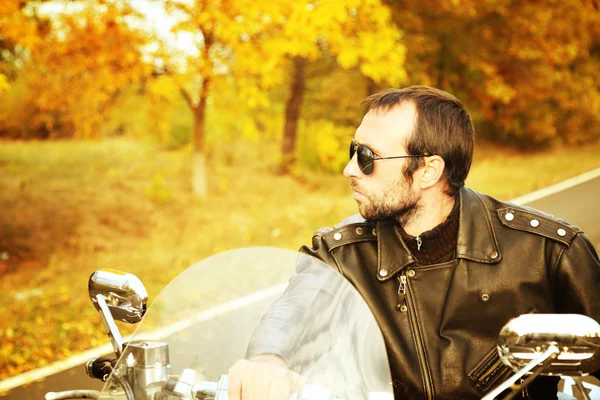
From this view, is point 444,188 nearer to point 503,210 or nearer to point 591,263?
point 503,210

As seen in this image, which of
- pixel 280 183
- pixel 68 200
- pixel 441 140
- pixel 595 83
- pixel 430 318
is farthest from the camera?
pixel 595 83

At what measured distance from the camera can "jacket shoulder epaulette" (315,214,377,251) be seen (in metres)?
2.34

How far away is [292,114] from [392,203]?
9.98 meters

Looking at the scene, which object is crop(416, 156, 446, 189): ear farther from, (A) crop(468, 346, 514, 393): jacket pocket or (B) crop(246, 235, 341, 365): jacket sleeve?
(B) crop(246, 235, 341, 365): jacket sleeve

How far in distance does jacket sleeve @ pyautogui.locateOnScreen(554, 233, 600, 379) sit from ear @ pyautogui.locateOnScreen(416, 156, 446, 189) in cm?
47

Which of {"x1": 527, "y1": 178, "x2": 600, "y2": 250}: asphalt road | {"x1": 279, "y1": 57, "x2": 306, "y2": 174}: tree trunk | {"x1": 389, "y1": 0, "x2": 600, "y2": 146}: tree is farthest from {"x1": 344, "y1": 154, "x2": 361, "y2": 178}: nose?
{"x1": 389, "y1": 0, "x2": 600, "y2": 146}: tree

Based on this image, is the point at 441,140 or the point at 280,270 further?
the point at 441,140

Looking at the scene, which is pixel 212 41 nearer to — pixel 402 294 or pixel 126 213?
pixel 126 213

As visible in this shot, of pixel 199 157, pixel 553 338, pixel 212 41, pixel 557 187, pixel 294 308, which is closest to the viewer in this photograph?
pixel 553 338

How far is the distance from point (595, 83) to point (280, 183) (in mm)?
7245

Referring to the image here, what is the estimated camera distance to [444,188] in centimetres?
242

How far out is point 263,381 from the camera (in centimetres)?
139

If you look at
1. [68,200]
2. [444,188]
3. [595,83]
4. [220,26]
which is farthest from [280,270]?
[595,83]

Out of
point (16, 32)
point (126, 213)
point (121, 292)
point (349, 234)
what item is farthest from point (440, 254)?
point (126, 213)
